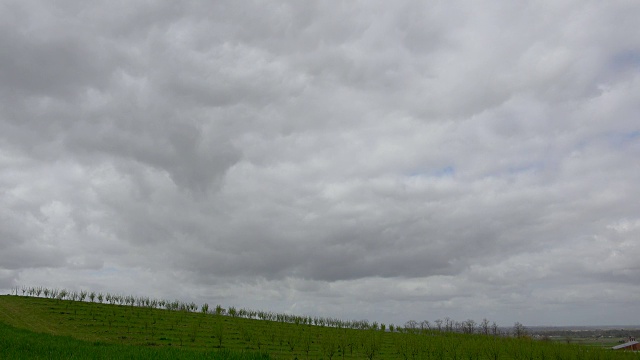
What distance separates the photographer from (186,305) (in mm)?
68250

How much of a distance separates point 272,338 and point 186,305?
78.8 ft

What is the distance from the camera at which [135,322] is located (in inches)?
2031

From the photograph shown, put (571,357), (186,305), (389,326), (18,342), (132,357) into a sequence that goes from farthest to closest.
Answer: (389,326), (186,305), (571,357), (18,342), (132,357)

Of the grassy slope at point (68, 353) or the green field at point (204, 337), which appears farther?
the green field at point (204, 337)

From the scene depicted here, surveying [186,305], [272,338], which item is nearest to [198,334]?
[272,338]

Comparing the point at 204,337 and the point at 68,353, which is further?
the point at 204,337

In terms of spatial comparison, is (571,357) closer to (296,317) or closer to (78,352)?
(296,317)

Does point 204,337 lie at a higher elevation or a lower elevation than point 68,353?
lower

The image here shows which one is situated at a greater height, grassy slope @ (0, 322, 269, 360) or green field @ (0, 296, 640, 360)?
grassy slope @ (0, 322, 269, 360)

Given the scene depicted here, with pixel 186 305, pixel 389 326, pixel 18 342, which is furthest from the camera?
pixel 389 326

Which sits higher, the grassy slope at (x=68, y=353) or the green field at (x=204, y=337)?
the grassy slope at (x=68, y=353)

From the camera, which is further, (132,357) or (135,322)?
(135,322)

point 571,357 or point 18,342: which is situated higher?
point 18,342

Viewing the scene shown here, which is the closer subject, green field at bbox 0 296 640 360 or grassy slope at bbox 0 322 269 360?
grassy slope at bbox 0 322 269 360
